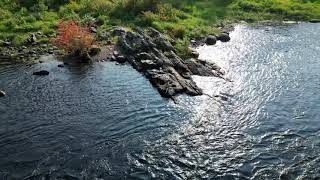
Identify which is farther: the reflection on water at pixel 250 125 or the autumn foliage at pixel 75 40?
the autumn foliage at pixel 75 40

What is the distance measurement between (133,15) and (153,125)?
2677 cm

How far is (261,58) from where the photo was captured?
130 ft

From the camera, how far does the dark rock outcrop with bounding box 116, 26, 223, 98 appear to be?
31.2 metres

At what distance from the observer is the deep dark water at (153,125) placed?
67.8 ft

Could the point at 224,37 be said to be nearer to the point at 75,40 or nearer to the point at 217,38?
the point at 217,38

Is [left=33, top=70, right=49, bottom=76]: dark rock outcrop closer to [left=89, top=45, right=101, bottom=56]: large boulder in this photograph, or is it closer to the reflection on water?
[left=89, top=45, right=101, bottom=56]: large boulder

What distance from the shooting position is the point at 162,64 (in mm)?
34656

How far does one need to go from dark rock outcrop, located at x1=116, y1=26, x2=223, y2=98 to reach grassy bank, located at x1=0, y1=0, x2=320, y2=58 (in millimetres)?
3044

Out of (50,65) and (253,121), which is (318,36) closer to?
(253,121)

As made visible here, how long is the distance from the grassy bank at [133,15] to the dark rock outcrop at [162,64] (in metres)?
3.04

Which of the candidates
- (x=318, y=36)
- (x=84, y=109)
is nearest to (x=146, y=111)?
(x=84, y=109)

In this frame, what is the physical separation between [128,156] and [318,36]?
34789 mm

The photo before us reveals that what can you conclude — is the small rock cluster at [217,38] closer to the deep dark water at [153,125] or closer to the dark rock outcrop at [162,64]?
the dark rock outcrop at [162,64]

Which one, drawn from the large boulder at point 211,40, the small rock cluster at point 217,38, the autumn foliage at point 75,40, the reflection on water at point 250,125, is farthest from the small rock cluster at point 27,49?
the small rock cluster at point 217,38
